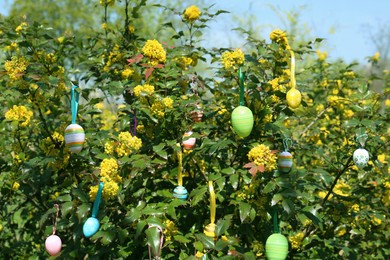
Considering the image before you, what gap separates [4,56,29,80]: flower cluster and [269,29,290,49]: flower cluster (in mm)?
1268

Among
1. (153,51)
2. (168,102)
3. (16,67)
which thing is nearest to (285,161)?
(168,102)

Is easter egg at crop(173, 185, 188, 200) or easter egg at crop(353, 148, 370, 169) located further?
easter egg at crop(353, 148, 370, 169)

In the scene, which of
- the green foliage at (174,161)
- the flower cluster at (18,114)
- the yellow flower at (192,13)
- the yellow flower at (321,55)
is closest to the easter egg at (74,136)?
the green foliage at (174,161)

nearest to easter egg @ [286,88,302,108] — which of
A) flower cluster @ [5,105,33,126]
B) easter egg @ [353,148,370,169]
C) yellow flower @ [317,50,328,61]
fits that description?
easter egg @ [353,148,370,169]

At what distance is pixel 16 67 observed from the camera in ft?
8.20

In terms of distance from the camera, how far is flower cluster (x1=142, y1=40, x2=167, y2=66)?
7.91ft

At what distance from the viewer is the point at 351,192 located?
3.10 m

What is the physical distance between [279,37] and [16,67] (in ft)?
4.42

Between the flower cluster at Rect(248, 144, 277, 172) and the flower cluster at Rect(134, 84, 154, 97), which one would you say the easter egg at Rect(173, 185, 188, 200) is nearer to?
the flower cluster at Rect(248, 144, 277, 172)

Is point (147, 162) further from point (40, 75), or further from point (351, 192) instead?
point (351, 192)

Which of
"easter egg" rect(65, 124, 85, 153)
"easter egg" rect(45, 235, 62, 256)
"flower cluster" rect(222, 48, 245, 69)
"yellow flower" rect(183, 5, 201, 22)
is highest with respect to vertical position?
"yellow flower" rect(183, 5, 201, 22)

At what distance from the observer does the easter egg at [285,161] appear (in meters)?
2.04

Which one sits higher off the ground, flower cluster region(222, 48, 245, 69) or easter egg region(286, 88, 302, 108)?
flower cluster region(222, 48, 245, 69)

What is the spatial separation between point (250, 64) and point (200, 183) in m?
0.68
